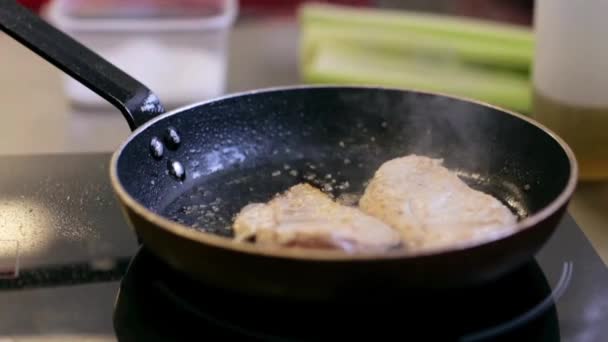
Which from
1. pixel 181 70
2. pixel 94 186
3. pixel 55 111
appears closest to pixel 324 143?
pixel 94 186

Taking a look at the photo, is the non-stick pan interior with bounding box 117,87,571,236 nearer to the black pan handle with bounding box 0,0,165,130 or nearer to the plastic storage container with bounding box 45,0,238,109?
the black pan handle with bounding box 0,0,165,130

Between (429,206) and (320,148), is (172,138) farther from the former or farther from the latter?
(429,206)

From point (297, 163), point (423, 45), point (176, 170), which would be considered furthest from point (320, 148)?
point (423, 45)

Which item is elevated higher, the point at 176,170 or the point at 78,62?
the point at 78,62

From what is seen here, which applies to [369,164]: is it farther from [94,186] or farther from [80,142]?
[80,142]

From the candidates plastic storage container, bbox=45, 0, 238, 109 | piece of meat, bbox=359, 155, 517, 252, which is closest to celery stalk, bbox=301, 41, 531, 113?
plastic storage container, bbox=45, 0, 238, 109

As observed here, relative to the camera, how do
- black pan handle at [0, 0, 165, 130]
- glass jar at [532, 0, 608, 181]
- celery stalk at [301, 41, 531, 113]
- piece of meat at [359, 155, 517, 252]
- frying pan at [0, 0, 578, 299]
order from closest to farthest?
frying pan at [0, 0, 578, 299] < piece of meat at [359, 155, 517, 252] < black pan handle at [0, 0, 165, 130] < glass jar at [532, 0, 608, 181] < celery stalk at [301, 41, 531, 113]
